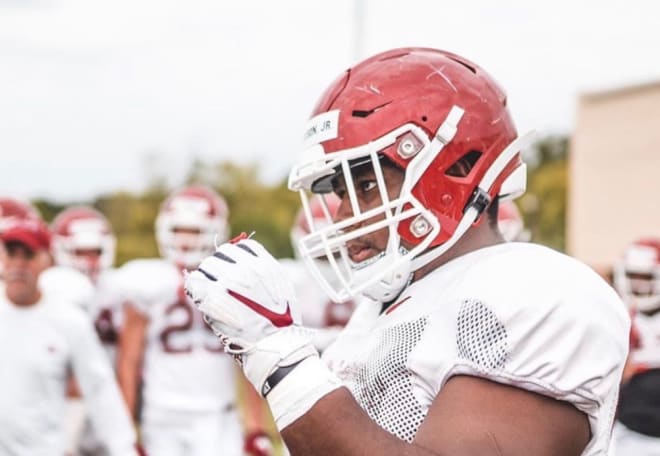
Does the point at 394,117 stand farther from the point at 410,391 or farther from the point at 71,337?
the point at 71,337

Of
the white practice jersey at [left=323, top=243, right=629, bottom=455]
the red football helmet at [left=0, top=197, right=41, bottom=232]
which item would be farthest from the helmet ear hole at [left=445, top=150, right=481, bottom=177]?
the red football helmet at [left=0, top=197, right=41, bottom=232]

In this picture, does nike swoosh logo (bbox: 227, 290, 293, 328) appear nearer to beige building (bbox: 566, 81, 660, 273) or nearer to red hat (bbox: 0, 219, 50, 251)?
red hat (bbox: 0, 219, 50, 251)

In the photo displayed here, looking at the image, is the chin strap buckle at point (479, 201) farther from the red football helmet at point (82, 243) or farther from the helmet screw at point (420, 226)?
the red football helmet at point (82, 243)

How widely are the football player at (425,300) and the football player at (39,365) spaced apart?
2.50 m

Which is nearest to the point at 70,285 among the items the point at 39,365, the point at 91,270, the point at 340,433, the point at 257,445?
the point at 91,270

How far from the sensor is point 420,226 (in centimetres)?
183

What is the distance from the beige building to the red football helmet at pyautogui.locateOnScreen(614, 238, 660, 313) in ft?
35.6

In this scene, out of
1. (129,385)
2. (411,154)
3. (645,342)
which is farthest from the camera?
(129,385)

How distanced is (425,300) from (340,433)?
32cm

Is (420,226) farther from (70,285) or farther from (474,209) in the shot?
(70,285)

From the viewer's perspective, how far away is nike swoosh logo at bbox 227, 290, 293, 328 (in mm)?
1617

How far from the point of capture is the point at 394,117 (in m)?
1.83

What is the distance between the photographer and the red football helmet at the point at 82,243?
6.52 metres

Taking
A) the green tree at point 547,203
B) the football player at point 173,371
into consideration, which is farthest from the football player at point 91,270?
the green tree at point 547,203
